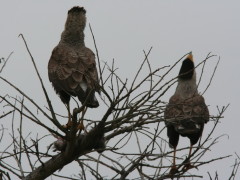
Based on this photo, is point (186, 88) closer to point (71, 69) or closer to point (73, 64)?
point (73, 64)

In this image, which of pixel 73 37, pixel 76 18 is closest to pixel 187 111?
pixel 73 37

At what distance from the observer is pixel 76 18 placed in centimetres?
891

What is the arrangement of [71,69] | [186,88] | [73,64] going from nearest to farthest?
[71,69]
[73,64]
[186,88]

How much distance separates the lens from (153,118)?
17.6 feet

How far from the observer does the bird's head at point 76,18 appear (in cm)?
889

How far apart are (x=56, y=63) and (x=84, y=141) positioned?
2740mm

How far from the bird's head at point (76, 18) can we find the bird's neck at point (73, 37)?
8 cm

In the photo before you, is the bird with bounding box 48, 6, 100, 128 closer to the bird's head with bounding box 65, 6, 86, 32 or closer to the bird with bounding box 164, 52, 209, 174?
the bird's head with bounding box 65, 6, 86, 32

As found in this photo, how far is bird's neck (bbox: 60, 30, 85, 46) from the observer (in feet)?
28.5

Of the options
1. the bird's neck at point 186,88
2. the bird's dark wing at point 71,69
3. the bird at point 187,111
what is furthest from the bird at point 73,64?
the bird's neck at point 186,88

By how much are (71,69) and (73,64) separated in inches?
6.3

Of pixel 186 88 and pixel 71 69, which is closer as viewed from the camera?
pixel 71 69

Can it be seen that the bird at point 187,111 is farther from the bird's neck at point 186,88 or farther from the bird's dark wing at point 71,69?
the bird's dark wing at point 71,69

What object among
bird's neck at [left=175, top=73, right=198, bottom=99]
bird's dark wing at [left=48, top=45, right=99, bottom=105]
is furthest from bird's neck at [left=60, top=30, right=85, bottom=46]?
bird's neck at [left=175, top=73, right=198, bottom=99]
